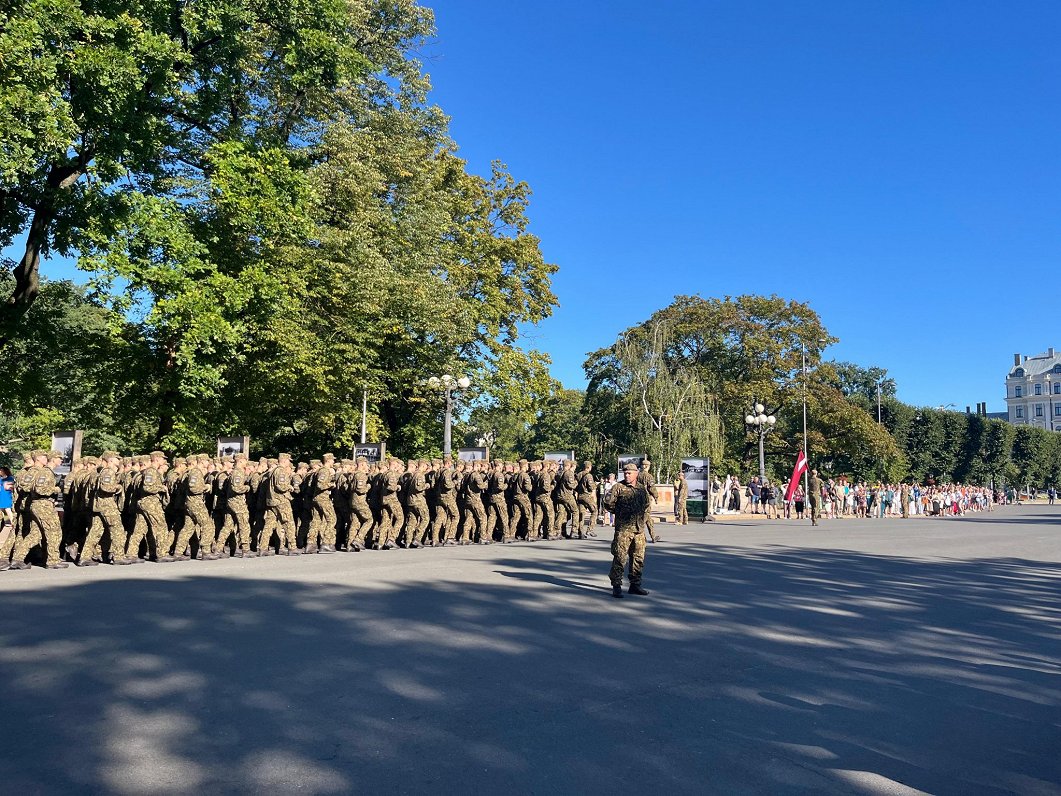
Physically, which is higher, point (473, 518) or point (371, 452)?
point (371, 452)

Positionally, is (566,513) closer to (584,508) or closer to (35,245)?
(584,508)

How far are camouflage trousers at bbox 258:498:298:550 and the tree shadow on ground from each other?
454cm

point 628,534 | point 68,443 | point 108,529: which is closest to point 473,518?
point 108,529

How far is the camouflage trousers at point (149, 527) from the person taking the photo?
45.0 feet

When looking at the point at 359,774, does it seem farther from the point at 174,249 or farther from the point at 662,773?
the point at 174,249

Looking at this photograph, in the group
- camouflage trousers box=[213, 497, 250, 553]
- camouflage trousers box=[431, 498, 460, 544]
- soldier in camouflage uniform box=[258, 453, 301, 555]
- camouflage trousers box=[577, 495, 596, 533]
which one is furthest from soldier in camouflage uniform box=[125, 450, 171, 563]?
camouflage trousers box=[577, 495, 596, 533]

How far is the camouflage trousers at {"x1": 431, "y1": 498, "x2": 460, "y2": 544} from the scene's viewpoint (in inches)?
703

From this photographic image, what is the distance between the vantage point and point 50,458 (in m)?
15.4

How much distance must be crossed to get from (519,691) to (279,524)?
416 inches

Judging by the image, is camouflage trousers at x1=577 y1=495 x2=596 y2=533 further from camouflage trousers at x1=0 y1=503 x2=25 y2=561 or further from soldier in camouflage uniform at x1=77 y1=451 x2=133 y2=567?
camouflage trousers at x1=0 y1=503 x2=25 y2=561

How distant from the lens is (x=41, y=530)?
41.9 ft

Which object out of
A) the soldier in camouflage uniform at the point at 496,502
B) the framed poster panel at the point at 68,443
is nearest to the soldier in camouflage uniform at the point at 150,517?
the framed poster panel at the point at 68,443

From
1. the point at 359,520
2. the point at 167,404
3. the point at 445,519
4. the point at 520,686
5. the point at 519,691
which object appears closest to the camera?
the point at 519,691

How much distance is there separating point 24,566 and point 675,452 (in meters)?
30.0
